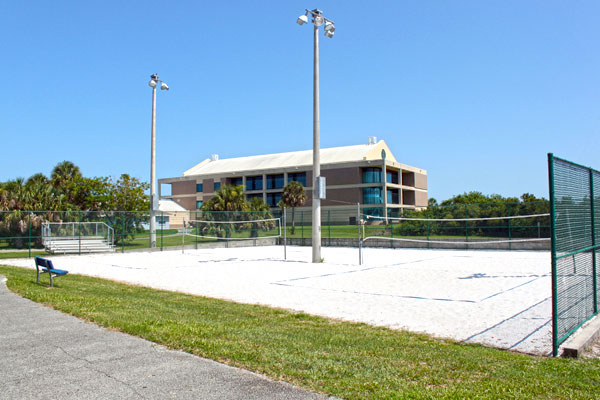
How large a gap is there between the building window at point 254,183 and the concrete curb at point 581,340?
67782 mm

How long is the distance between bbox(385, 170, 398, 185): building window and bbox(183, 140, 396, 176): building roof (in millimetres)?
3296

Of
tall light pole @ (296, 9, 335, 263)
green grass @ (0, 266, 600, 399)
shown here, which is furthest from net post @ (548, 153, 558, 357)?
tall light pole @ (296, 9, 335, 263)

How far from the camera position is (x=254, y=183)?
7444 centimetres

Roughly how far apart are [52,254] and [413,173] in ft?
183

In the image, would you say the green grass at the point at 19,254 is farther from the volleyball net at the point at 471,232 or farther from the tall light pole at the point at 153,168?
the volleyball net at the point at 471,232

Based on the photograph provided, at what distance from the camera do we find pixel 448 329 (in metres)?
7.64

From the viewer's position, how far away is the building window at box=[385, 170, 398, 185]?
222 feet

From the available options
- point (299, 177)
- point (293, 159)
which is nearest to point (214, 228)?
point (299, 177)

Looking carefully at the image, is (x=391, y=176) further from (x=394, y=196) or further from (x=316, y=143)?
(x=316, y=143)

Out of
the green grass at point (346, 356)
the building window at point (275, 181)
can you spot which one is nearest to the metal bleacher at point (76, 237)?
the green grass at point (346, 356)

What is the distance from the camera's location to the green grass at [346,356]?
14.3 feet

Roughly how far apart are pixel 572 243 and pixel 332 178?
6065 cm

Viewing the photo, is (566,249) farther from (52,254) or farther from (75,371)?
(52,254)

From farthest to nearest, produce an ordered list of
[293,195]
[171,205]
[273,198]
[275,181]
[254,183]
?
[171,205] → [254,183] → [273,198] → [275,181] → [293,195]
